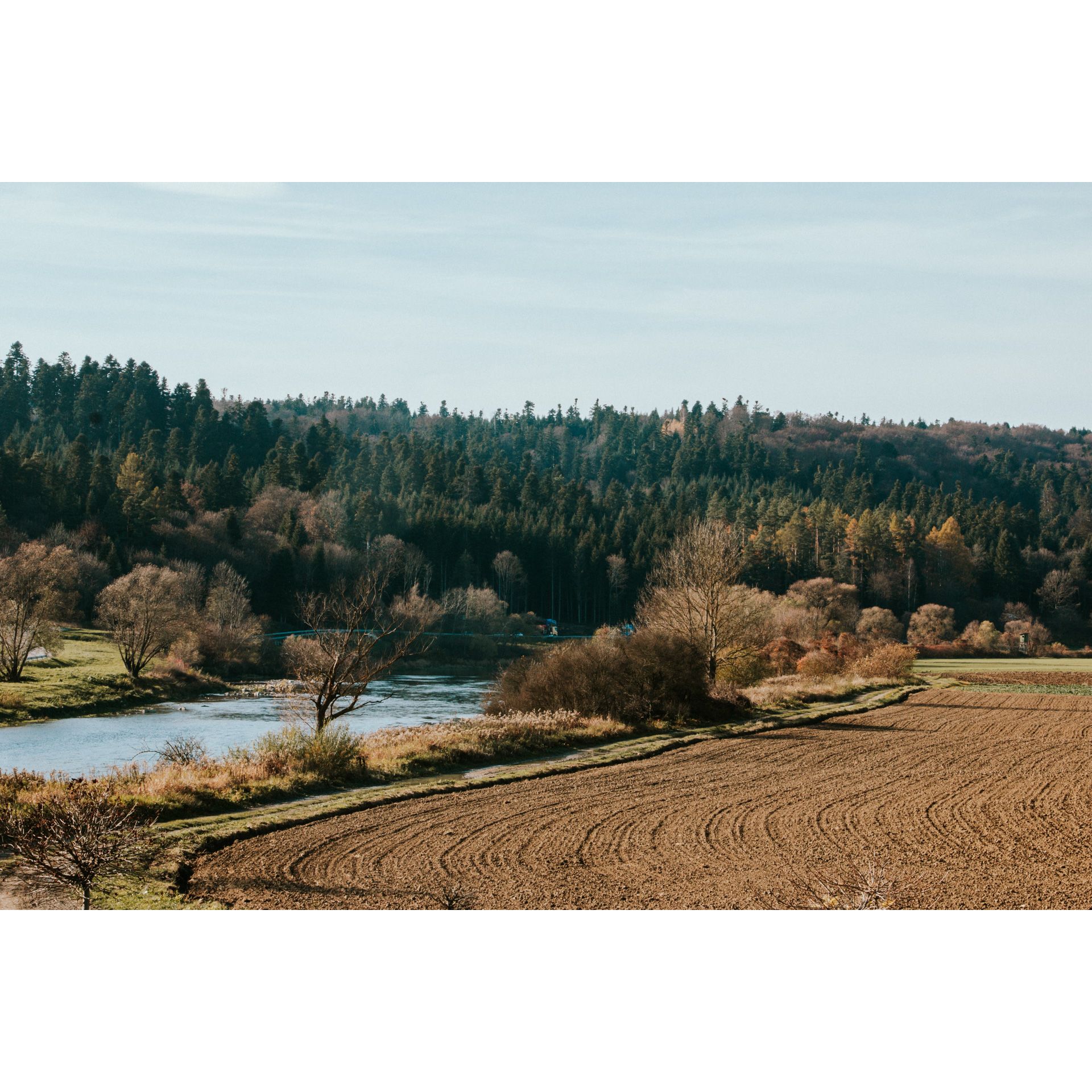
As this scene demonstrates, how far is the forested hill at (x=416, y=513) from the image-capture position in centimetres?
7662

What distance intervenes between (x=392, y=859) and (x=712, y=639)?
917 inches

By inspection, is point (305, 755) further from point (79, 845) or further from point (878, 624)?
point (878, 624)

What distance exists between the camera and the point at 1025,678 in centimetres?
5062

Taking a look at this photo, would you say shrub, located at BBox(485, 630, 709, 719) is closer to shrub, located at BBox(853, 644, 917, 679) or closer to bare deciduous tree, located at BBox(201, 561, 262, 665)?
shrub, located at BBox(853, 644, 917, 679)

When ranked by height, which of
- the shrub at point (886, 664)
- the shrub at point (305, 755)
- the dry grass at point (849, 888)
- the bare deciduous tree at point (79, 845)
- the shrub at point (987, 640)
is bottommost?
the shrub at point (987, 640)

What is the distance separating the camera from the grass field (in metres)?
34.8

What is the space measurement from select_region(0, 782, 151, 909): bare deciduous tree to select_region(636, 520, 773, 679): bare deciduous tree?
78.4 feet

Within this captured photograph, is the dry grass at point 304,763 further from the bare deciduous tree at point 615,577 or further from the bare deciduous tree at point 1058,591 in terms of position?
the bare deciduous tree at point 1058,591

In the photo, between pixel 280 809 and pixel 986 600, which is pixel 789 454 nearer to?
pixel 986 600

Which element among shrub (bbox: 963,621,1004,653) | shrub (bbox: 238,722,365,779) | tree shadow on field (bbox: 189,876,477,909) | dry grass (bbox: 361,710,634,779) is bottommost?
shrub (bbox: 963,621,1004,653)

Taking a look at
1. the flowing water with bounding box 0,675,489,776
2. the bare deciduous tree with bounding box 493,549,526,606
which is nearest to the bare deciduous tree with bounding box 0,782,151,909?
the flowing water with bounding box 0,675,489,776

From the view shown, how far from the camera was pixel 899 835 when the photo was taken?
44.0ft

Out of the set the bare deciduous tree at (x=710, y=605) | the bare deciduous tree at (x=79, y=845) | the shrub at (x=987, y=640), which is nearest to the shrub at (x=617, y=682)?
the bare deciduous tree at (x=710, y=605)

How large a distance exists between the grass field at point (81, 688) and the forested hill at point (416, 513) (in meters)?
25.7
